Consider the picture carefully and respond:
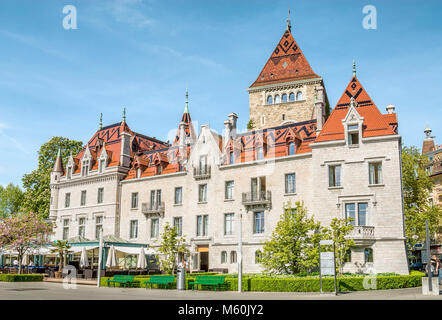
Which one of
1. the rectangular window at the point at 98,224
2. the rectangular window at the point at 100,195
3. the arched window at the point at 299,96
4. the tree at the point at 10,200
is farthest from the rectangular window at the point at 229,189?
the tree at the point at 10,200

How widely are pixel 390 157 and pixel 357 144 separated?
279 cm

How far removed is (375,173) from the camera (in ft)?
120

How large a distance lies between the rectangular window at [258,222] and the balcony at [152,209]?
35.6 ft

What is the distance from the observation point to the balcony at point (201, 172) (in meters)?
45.6

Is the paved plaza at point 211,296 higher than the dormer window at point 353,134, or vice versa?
the dormer window at point 353,134

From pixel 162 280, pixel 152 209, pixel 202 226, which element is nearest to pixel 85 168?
pixel 152 209

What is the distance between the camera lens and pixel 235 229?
4256 cm

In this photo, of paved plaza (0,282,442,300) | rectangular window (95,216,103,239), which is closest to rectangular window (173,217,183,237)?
rectangular window (95,216,103,239)

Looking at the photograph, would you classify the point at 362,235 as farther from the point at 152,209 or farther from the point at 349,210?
the point at 152,209

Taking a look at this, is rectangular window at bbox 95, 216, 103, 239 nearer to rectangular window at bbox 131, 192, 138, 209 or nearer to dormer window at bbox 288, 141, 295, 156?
rectangular window at bbox 131, 192, 138, 209

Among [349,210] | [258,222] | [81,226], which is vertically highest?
[349,210]

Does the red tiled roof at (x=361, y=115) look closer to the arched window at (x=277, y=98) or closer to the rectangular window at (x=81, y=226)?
the arched window at (x=277, y=98)

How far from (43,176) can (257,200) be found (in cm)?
3719
